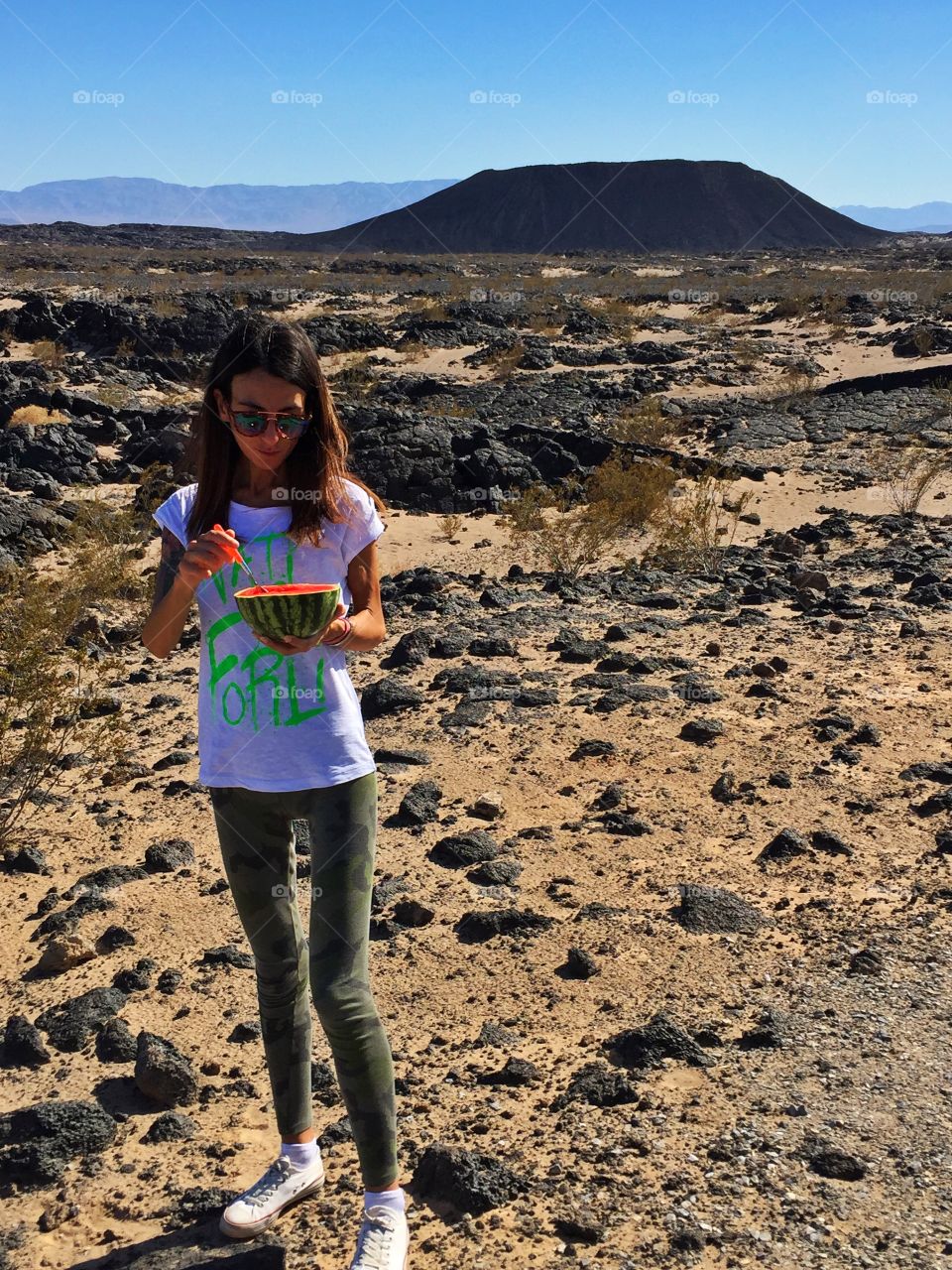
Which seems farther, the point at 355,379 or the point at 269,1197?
the point at 355,379

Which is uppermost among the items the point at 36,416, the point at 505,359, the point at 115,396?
the point at 505,359

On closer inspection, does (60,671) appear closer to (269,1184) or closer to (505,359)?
(269,1184)

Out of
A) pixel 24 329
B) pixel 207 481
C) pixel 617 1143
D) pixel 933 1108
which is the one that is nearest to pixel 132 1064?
pixel 617 1143

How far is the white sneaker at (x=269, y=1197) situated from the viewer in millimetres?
2287

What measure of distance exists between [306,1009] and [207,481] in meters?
1.05

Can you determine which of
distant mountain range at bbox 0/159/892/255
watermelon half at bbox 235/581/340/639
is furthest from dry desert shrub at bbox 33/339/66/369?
distant mountain range at bbox 0/159/892/255

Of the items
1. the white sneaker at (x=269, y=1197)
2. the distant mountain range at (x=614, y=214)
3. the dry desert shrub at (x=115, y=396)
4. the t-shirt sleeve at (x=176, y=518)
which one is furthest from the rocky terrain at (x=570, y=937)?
the distant mountain range at (x=614, y=214)

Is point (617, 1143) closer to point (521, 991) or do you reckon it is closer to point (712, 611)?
point (521, 991)

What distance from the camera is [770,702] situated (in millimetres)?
5508

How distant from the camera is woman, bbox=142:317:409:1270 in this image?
200cm

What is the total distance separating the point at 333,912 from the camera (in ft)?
6.55

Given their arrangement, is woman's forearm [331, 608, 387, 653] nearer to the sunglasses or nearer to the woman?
the woman

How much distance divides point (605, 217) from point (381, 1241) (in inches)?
3819

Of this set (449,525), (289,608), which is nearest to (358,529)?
(289,608)
